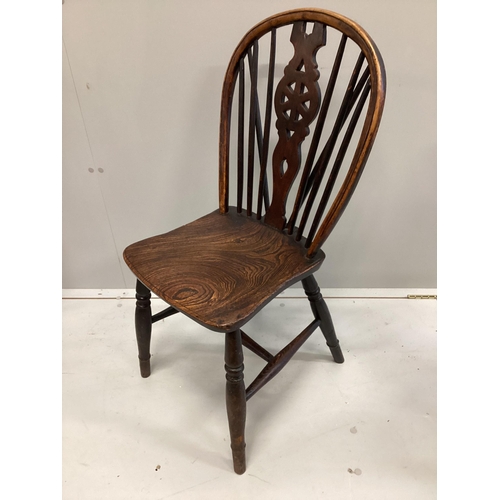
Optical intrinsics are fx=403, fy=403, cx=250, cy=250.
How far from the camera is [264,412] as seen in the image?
3.69 feet

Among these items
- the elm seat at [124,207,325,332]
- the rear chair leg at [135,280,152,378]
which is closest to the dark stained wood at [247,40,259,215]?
the elm seat at [124,207,325,332]

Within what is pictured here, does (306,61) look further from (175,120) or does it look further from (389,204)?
(389,204)

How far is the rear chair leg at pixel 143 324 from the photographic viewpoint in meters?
1.08

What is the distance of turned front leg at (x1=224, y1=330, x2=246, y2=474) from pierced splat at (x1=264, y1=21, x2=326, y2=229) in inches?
14.8

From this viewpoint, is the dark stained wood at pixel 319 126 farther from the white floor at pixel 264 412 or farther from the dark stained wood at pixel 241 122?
the white floor at pixel 264 412

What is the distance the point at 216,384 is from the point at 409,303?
30.7 inches

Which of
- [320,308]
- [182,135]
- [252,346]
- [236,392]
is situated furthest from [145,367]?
[182,135]

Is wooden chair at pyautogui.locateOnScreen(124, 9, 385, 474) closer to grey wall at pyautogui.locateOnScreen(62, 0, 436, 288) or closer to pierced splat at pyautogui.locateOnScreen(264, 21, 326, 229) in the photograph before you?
pierced splat at pyautogui.locateOnScreen(264, 21, 326, 229)

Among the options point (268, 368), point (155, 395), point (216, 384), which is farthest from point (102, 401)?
point (268, 368)

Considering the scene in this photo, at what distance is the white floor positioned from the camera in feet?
3.18

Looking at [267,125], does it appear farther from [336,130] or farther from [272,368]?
[272,368]

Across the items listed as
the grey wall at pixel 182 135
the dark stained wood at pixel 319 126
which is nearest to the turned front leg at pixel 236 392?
the dark stained wood at pixel 319 126

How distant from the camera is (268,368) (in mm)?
994

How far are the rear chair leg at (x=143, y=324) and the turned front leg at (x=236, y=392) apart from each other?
0.34 m
